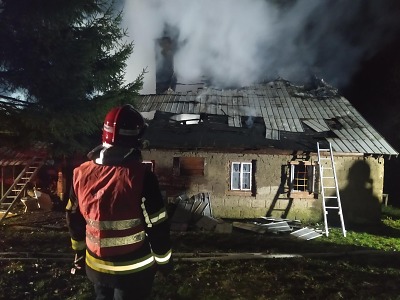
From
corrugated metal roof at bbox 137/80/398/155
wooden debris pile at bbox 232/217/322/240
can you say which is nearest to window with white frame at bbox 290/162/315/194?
corrugated metal roof at bbox 137/80/398/155

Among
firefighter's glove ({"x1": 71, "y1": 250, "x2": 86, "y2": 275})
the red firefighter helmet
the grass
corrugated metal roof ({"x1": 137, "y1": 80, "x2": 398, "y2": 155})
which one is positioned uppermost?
corrugated metal roof ({"x1": 137, "y1": 80, "x2": 398, "y2": 155})

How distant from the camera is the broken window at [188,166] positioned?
482 inches

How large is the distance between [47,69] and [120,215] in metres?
7.21

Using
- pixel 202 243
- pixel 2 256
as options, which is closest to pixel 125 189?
pixel 2 256

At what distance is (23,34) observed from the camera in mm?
8375

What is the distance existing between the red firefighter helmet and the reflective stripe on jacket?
0.68 ft

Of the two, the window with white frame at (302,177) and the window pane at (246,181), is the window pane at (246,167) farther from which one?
the window with white frame at (302,177)

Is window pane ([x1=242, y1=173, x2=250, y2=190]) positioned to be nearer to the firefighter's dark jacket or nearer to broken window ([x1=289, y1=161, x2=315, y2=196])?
broken window ([x1=289, y1=161, x2=315, y2=196])

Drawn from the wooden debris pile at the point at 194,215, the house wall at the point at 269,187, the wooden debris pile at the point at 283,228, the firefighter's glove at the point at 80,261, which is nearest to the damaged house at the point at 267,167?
the house wall at the point at 269,187

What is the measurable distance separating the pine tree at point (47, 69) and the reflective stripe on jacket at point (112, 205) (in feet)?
21.1

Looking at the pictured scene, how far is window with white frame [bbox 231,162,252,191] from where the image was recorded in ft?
40.1

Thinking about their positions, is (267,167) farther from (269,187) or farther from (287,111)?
(287,111)

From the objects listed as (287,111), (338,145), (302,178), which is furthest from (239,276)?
(287,111)

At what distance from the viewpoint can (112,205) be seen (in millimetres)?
2670
